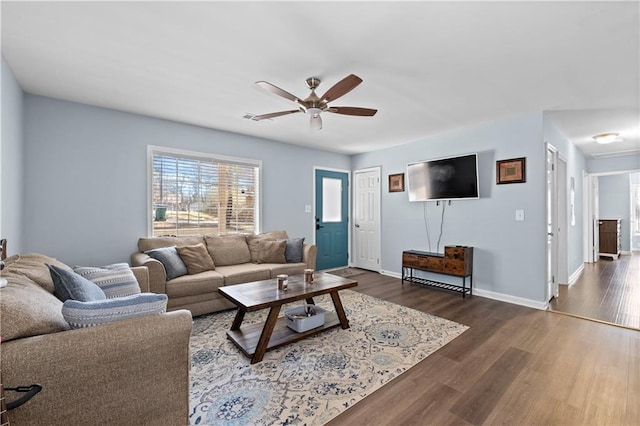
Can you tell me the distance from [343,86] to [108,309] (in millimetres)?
2071

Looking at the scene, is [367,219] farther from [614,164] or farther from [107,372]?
[614,164]

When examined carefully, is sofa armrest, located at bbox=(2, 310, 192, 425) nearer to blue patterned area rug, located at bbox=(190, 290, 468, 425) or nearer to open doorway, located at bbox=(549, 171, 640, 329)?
blue patterned area rug, located at bbox=(190, 290, 468, 425)

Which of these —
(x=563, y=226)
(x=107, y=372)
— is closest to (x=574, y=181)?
(x=563, y=226)

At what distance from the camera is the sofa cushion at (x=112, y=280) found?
2186mm

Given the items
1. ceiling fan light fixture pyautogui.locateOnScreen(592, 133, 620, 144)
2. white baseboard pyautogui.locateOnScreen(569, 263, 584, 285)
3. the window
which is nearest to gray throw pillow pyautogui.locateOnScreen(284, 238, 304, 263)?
the window

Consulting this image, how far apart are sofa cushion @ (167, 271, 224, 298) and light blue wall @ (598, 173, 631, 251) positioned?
31.8ft

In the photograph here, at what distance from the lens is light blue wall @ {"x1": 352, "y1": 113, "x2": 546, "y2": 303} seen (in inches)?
139

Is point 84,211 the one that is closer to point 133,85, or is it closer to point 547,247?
point 133,85

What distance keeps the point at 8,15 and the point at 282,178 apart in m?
3.55

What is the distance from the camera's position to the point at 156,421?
1.32 m

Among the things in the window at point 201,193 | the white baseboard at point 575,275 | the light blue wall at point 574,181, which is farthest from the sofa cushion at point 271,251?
the white baseboard at point 575,275

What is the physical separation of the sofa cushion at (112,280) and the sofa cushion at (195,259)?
1.00 m

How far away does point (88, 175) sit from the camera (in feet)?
10.8

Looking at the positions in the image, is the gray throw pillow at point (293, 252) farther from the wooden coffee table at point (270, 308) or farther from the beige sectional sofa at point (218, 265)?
the wooden coffee table at point (270, 308)
